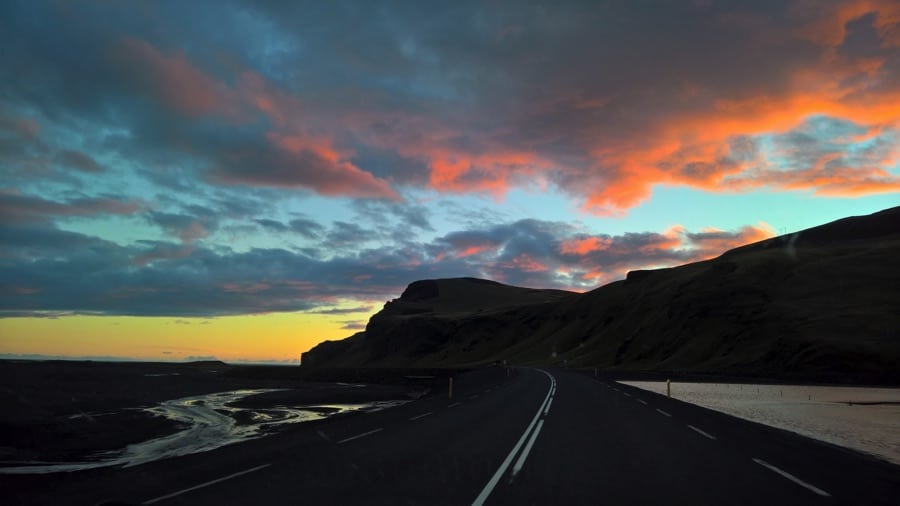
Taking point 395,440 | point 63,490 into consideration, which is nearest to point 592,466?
point 395,440

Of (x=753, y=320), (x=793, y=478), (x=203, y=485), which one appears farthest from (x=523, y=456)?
(x=753, y=320)

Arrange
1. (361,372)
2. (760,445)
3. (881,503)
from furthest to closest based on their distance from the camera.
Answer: (361,372)
(760,445)
(881,503)

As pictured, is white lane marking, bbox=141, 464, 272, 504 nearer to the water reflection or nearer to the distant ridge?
the water reflection

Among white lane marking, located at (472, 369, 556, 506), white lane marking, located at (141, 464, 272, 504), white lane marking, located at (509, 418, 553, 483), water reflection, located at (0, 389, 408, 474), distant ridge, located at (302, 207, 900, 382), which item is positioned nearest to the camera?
white lane marking, located at (472, 369, 556, 506)

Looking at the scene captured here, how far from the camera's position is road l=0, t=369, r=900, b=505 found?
360 inches

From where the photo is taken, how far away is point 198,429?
26.1 meters

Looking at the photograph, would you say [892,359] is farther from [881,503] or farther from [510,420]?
[881,503]

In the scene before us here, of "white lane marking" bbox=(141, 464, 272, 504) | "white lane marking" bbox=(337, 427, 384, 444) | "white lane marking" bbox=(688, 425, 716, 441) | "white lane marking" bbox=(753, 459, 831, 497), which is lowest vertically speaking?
"white lane marking" bbox=(753, 459, 831, 497)

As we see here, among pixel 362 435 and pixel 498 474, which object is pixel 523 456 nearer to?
pixel 498 474

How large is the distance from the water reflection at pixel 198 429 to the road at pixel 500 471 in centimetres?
263

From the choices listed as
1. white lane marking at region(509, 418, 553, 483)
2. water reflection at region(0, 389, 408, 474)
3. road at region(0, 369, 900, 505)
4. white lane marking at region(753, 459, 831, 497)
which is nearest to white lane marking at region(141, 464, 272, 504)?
road at region(0, 369, 900, 505)

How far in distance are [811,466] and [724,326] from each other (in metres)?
95.4

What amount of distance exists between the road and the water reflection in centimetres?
263

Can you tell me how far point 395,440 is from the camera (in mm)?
15781
